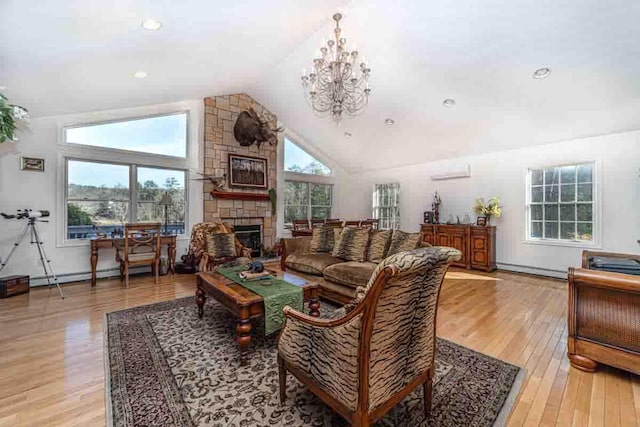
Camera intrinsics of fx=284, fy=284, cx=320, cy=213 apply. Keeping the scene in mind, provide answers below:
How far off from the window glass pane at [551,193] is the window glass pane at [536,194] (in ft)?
0.25

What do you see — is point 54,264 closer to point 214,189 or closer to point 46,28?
point 214,189

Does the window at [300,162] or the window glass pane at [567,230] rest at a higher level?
the window at [300,162]

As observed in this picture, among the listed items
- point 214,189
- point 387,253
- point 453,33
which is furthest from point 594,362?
point 214,189

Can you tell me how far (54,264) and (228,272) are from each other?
3320 mm

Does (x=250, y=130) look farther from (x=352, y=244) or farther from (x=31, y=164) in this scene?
(x=352, y=244)

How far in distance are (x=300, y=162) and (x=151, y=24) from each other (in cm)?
510

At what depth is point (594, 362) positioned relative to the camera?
2127 millimetres

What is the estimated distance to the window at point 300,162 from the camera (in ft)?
24.4

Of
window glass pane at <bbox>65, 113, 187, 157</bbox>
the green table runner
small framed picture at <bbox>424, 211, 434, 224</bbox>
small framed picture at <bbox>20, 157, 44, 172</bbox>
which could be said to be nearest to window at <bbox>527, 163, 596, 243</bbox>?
small framed picture at <bbox>424, 211, 434, 224</bbox>

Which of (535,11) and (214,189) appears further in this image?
(214,189)

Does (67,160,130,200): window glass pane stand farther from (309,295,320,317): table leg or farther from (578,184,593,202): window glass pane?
(578,184,593,202): window glass pane

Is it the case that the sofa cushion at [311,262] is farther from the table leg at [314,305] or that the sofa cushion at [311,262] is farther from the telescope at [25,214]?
the telescope at [25,214]

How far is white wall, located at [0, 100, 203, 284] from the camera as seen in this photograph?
4.06 meters

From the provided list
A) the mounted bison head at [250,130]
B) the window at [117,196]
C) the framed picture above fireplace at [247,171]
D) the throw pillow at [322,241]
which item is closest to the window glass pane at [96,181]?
the window at [117,196]
